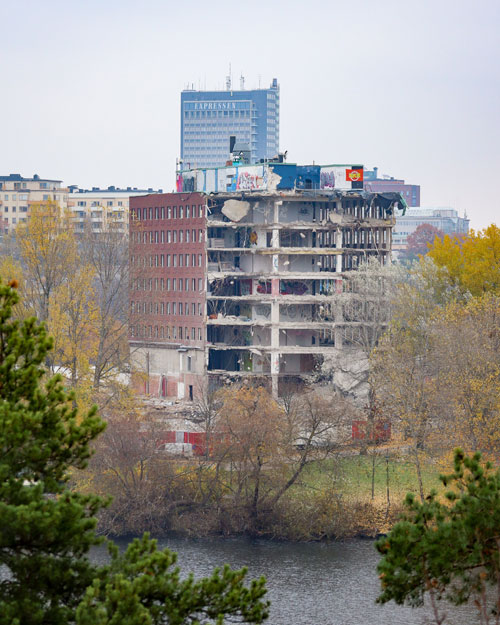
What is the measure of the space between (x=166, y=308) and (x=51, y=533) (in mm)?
81672

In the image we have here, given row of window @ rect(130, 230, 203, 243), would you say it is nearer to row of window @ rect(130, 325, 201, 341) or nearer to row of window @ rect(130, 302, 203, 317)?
row of window @ rect(130, 302, 203, 317)

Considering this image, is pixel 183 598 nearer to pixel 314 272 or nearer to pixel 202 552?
pixel 202 552

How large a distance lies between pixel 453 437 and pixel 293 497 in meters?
8.78

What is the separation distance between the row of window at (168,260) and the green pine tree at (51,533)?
244 ft

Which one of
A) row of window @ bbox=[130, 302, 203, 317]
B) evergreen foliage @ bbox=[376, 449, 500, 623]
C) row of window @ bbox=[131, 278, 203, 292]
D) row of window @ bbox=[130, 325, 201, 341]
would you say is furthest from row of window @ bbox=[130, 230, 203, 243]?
evergreen foliage @ bbox=[376, 449, 500, 623]

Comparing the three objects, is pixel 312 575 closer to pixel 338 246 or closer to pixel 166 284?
pixel 338 246

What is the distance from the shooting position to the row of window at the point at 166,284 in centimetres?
10394

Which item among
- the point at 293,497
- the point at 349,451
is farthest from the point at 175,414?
the point at 293,497

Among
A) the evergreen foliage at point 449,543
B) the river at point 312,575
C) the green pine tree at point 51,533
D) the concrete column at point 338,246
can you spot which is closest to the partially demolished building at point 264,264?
the concrete column at point 338,246

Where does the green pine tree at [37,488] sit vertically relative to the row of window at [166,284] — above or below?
below

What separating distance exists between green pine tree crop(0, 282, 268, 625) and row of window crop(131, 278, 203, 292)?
243 feet

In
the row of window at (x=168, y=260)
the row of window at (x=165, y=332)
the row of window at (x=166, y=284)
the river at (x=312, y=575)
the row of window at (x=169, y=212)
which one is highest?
the row of window at (x=169, y=212)

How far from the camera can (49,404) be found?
89.4ft

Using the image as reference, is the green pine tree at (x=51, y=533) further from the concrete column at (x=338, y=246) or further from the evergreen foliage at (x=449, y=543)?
the concrete column at (x=338, y=246)
